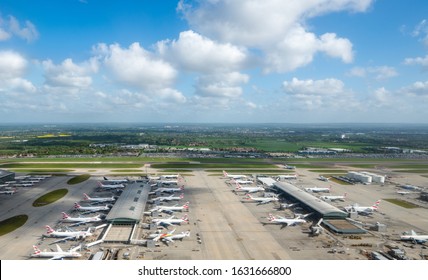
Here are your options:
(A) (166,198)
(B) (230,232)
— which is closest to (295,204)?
(B) (230,232)

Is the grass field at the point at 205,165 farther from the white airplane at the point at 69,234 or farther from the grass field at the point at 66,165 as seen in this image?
the white airplane at the point at 69,234

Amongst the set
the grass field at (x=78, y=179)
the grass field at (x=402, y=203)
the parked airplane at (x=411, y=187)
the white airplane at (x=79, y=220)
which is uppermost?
the grass field at (x=78, y=179)

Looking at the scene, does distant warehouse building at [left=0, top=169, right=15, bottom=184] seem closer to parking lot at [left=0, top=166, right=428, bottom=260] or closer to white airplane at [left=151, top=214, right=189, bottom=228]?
parking lot at [left=0, top=166, right=428, bottom=260]

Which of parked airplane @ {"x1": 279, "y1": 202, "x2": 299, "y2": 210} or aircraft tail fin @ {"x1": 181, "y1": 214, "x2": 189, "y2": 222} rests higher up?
aircraft tail fin @ {"x1": 181, "y1": 214, "x2": 189, "y2": 222}

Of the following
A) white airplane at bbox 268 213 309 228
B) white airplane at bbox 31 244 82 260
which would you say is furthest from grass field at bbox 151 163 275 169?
white airplane at bbox 31 244 82 260

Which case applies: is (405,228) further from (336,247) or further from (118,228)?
(118,228)

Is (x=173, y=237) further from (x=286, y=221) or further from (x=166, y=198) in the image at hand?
(x=166, y=198)

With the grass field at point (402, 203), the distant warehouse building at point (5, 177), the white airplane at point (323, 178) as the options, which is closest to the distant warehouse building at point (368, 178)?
the white airplane at point (323, 178)

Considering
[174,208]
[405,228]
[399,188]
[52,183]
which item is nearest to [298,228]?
[405,228]
